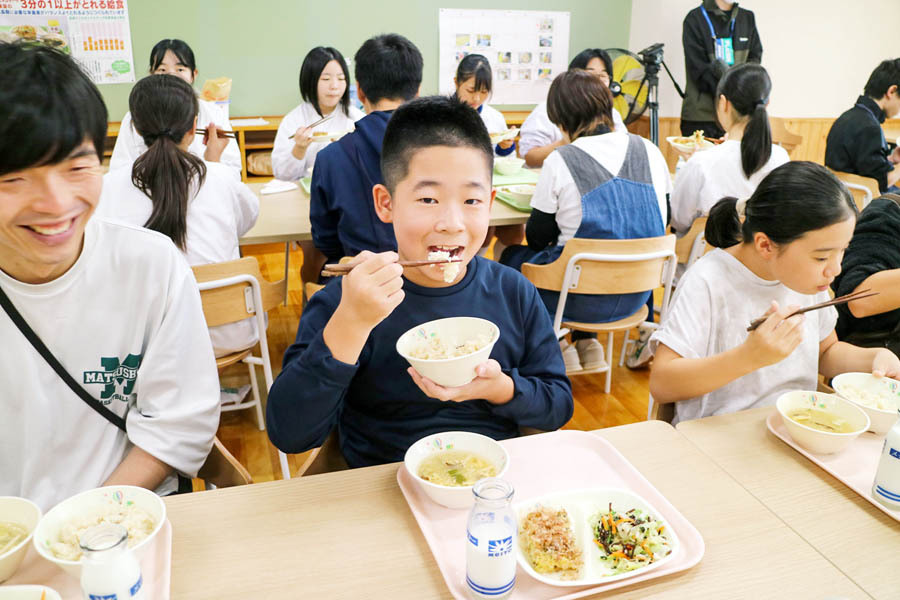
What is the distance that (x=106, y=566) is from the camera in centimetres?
74

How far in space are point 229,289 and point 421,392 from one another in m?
1.09

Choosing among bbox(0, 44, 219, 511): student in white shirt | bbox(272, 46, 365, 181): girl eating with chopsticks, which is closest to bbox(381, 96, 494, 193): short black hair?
bbox(0, 44, 219, 511): student in white shirt

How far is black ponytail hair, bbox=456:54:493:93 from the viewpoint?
13.6ft

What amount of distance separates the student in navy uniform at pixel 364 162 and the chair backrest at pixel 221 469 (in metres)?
1.28

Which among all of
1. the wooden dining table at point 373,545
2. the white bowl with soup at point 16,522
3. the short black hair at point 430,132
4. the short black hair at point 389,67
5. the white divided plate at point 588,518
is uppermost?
the short black hair at point 389,67

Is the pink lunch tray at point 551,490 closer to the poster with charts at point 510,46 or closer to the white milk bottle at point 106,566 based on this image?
the white milk bottle at point 106,566

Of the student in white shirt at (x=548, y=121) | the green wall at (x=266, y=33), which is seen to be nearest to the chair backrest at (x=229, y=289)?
the student in white shirt at (x=548, y=121)

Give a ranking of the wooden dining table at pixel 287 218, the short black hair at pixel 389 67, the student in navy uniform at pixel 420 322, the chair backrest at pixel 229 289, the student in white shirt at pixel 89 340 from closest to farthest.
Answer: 1. the student in white shirt at pixel 89 340
2. the student in navy uniform at pixel 420 322
3. the chair backrest at pixel 229 289
4. the short black hair at pixel 389 67
5. the wooden dining table at pixel 287 218

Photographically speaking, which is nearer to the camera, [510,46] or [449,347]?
[449,347]

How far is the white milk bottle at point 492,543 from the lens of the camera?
32.4 inches

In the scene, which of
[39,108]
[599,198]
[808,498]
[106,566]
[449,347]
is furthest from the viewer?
[599,198]

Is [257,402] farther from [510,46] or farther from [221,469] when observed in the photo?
[510,46]

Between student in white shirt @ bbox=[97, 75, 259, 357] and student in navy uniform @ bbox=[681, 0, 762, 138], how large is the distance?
452cm

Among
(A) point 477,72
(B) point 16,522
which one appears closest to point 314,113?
(A) point 477,72
